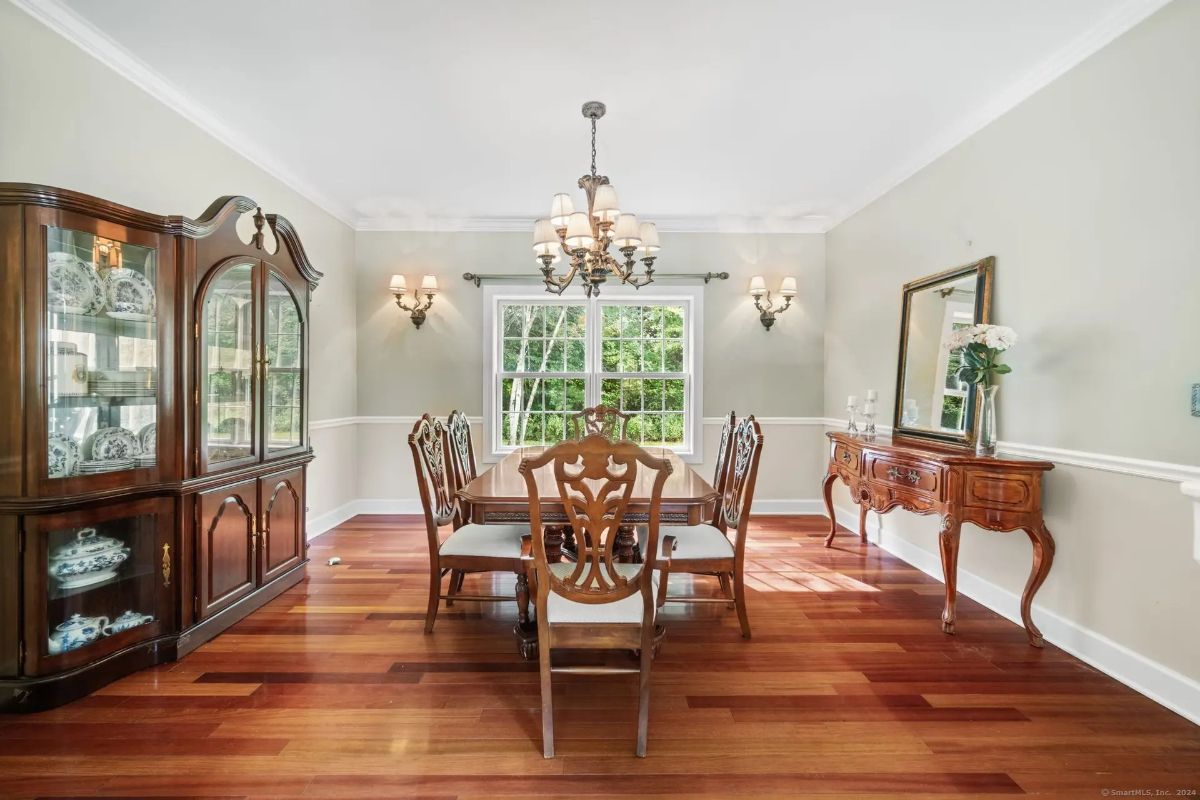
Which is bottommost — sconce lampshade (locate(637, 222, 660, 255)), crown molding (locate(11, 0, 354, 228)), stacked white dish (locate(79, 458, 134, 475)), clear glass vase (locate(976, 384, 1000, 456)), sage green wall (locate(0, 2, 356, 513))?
stacked white dish (locate(79, 458, 134, 475))

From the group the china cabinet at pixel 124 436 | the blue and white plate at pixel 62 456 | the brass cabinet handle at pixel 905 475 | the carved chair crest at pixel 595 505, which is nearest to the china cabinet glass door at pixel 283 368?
the china cabinet at pixel 124 436

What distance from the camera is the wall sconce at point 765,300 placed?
460 centimetres

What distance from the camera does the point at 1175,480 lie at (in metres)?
1.95

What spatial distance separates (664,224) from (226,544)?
3922mm

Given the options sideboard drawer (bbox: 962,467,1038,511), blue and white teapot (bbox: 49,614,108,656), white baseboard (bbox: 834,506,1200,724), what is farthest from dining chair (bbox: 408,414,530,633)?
white baseboard (bbox: 834,506,1200,724)

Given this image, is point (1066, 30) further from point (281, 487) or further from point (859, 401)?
point (281, 487)

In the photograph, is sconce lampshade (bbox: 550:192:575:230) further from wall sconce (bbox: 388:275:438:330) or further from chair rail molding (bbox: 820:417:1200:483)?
chair rail molding (bbox: 820:417:1200:483)

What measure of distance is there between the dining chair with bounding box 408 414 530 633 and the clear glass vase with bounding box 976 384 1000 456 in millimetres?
→ 2286

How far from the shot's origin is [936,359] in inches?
127

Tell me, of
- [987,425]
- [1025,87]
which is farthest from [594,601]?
[1025,87]

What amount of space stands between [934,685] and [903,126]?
2917 millimetres

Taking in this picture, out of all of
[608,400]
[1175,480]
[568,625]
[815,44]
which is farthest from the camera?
[608,400]

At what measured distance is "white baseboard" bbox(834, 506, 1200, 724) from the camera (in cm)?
193

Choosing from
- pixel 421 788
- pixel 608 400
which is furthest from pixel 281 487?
pixel 608 400
